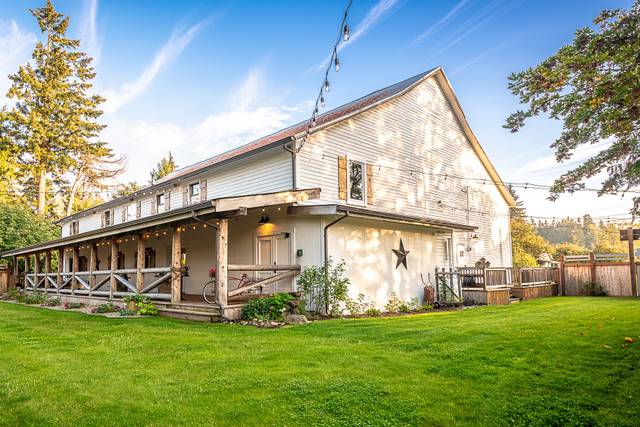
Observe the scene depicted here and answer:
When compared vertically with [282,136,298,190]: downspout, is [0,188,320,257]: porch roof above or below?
below

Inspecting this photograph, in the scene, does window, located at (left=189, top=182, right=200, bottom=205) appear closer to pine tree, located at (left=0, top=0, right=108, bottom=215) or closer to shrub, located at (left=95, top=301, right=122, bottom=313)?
shrub, located at (left=95, top=301, right=122, bottom=313)

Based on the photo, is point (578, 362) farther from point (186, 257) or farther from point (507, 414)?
point (186, 257)

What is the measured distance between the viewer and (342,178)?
43.2 feet

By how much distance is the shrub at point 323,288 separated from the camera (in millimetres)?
10938

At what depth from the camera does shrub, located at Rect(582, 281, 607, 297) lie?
16922mm

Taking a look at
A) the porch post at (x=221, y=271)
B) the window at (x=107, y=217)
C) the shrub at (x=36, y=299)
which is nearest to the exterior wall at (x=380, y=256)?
the porch post at (x=221, y=271)

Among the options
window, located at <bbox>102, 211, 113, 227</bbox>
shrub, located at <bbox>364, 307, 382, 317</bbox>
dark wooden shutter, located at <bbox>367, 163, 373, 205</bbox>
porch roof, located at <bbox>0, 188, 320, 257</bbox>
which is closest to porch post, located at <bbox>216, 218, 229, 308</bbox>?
porch roof, located at <bbox>0, 188, 320, 257</bbox>

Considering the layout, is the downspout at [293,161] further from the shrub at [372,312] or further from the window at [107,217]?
the window at [107,217]

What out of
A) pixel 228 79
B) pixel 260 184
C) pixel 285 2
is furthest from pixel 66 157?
pixel 285 2

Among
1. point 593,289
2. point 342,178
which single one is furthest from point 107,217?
point 593,289

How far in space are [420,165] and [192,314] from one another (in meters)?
10.5

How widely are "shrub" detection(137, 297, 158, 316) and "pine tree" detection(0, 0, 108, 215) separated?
2636cm

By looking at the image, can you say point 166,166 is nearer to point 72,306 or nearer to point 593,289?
point 72,306

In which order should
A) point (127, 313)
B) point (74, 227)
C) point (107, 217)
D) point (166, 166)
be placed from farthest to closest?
point (166, 166) → point (74, 227) → point (107, 217) → point (127, 313)
